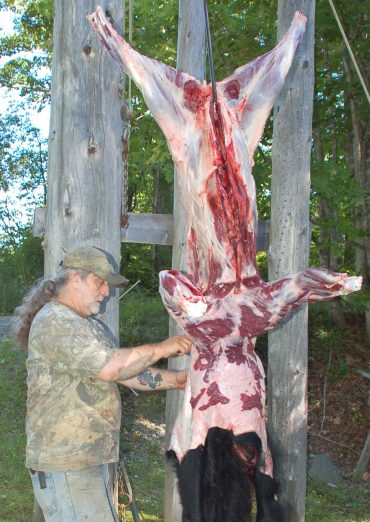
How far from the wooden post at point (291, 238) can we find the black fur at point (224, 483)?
6.13 feet

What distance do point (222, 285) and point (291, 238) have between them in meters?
1.79

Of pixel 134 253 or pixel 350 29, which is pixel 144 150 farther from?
pixel 134 253

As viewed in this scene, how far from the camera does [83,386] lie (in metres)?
3.07

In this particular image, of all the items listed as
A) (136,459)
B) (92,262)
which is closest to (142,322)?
(136,459)

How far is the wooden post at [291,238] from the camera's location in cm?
427

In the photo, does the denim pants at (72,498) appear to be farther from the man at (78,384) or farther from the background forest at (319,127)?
the background forest at (319,127)

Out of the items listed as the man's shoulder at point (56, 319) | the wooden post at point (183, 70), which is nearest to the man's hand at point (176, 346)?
the man's shoulder at point (56, 319)

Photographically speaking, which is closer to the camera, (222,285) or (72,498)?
(222,285)

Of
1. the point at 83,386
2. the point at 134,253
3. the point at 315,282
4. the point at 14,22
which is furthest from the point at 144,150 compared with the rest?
the point at 14,22

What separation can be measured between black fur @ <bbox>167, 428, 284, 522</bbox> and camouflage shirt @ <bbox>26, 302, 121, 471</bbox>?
69 centimetres

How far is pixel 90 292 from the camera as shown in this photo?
313 cm

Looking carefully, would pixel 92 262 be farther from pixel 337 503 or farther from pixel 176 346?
pixel 337 503

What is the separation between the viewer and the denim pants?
2984 millimetres

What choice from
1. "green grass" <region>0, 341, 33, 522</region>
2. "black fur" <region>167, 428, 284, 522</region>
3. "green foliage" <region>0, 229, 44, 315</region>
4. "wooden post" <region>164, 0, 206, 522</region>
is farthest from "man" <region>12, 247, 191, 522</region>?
"green foliage" <region>0, 229, 44, 315</region>
